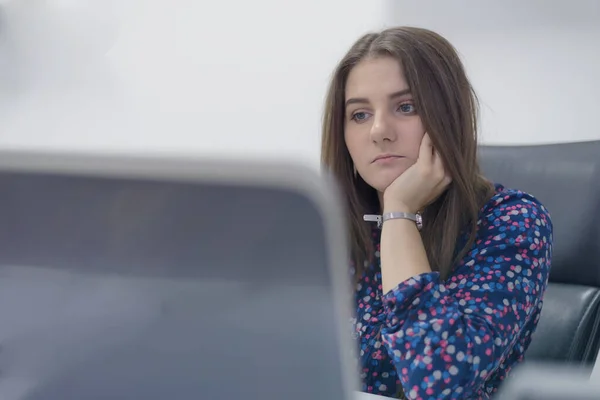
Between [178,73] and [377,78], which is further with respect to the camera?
[178,73]

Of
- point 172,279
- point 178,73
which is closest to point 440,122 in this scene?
point 172,279

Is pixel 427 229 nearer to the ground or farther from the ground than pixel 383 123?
nearer to the ground

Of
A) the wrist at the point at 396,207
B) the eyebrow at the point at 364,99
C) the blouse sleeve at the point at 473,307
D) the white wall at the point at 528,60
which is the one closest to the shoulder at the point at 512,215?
the blouse sleeve at the point at 473,307

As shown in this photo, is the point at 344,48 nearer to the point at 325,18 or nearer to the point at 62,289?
the point at 325,18

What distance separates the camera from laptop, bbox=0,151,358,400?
1.18ft

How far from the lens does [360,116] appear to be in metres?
1.38

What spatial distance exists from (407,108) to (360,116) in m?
0.11

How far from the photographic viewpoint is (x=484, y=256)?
120 cm

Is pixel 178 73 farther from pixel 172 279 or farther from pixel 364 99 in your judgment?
pixel 172 279

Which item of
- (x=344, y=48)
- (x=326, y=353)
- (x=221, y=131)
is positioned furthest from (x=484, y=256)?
(x=221, y=131)

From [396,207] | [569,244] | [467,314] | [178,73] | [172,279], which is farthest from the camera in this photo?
[178,73]

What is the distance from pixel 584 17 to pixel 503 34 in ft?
0.84

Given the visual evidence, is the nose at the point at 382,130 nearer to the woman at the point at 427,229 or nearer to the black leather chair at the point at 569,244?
the woman at the point at 427,229

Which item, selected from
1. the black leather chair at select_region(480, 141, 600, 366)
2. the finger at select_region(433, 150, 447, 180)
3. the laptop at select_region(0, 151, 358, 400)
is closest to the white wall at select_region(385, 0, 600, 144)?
the black leather chair at select_region(480, 141, 600, 366)
